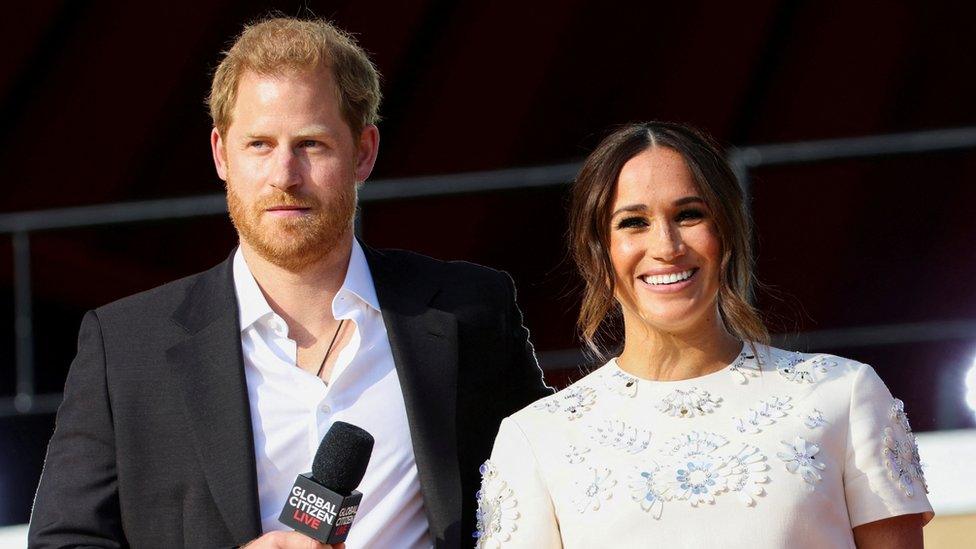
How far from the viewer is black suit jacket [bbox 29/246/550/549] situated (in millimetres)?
2008

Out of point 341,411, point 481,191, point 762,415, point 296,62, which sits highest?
point 481,191

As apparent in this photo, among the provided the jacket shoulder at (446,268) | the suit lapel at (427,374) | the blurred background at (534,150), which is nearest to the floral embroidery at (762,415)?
the suit lapel at (427,374)

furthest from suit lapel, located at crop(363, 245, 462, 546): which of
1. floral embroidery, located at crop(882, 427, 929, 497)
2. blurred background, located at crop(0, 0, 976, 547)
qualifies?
blurred background, located at crop(0, 0, 976, 547)

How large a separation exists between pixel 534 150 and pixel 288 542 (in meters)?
5.53

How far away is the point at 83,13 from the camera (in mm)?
6328

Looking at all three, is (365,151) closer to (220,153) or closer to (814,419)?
(220,153)

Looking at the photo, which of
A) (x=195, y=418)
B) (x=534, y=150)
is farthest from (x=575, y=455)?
(x=534, y=150)

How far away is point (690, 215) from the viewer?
1.95 meters

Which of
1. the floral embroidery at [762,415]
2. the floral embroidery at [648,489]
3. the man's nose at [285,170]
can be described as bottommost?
the floral embroidery at [648,489]

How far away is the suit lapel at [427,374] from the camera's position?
6.75 ft

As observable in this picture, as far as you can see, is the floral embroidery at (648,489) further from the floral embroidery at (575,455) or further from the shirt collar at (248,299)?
the shirt collar at (248,299)

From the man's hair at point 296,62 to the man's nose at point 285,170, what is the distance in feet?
0.41

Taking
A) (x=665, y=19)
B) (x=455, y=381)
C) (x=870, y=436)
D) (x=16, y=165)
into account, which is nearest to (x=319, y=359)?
(x=455, y=381)

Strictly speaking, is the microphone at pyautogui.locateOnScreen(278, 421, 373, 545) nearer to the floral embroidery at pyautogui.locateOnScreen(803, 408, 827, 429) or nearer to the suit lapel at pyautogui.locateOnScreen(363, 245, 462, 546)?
the suit lapel at pyautogui.locateOnScreen(363, 245, 462, 546)
